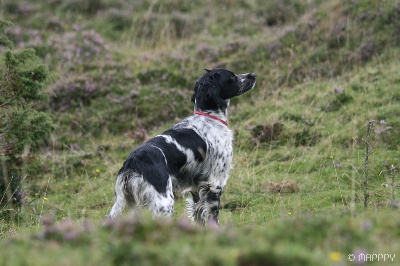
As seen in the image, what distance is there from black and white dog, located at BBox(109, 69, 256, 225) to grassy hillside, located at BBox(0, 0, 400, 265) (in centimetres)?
40

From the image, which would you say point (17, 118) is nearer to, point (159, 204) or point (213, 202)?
point (213, 202)

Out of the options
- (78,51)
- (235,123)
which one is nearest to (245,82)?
(235,123)

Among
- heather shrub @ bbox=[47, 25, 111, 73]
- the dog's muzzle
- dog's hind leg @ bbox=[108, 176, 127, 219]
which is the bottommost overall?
heather shrub @ bbox=[47, 25, 111, 73]

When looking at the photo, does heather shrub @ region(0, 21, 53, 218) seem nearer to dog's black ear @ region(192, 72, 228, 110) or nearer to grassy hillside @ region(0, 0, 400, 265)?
grassy hillside @ region(0, 0, 400, 265)

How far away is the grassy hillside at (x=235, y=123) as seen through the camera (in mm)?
3445

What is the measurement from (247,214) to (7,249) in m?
4.21

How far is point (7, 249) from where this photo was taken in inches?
137

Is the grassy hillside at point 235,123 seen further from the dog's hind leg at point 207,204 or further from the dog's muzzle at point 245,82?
the dog's muzzle at point 245,82

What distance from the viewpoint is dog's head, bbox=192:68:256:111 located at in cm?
709

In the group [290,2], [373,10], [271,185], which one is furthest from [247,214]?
[290,2]

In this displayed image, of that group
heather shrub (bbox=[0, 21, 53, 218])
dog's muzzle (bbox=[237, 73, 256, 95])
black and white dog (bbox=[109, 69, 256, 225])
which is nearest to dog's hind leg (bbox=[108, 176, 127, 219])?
black and white dog (bbox=[109, 69, 256, 225])

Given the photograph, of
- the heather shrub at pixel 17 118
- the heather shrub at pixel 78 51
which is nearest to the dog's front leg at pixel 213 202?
the heather shrub at pixel 17 118

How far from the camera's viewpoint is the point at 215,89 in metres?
7.13

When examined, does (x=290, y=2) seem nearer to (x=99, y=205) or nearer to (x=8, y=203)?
(x=99, y=205)
